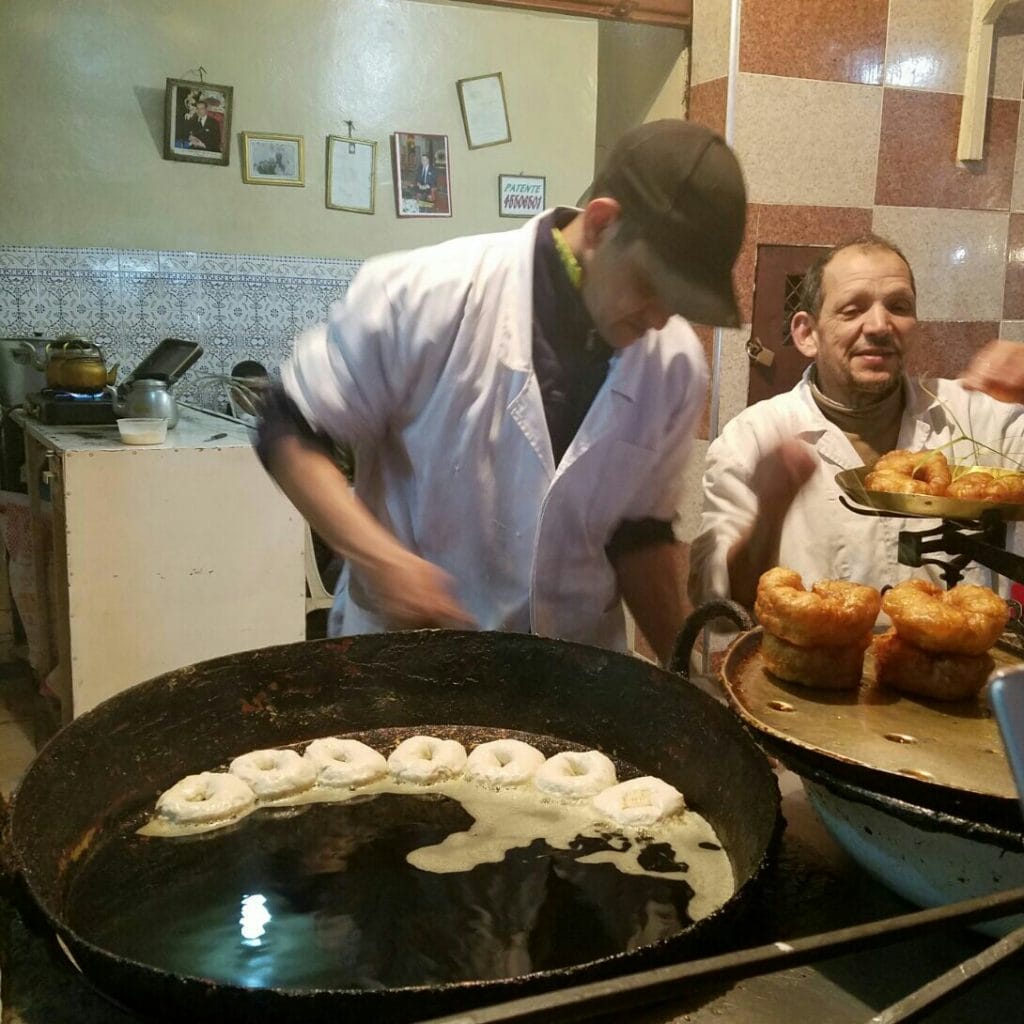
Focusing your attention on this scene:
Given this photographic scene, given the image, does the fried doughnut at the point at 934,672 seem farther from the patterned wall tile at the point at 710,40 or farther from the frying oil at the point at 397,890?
the patterned wall tile at the point at 710,40

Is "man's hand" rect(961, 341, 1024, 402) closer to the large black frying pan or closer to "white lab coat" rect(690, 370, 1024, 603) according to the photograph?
"white lab coat" rect(690, 370, 1024, 603)

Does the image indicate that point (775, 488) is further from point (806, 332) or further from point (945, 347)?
point (945, 347)

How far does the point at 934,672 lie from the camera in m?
0.88

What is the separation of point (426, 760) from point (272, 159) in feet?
11.1

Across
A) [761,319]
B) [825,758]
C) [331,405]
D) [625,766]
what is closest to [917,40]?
[761,319]

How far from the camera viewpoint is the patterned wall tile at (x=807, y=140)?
2311 mm

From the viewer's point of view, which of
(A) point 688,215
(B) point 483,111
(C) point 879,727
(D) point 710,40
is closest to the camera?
(C) point 879,727

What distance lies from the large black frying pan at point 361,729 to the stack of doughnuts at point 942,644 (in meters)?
0.17

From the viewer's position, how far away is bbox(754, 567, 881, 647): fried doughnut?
2.96 feet

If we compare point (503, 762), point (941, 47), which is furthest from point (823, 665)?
point (941, 47)

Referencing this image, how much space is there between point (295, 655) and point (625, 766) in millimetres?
438

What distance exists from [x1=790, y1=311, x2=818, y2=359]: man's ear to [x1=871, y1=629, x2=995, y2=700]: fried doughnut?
3.65 ft

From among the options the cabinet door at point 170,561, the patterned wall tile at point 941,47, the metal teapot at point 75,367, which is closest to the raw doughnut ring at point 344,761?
the cabinet door at point 170,561

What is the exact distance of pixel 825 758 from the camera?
2.31 feet
